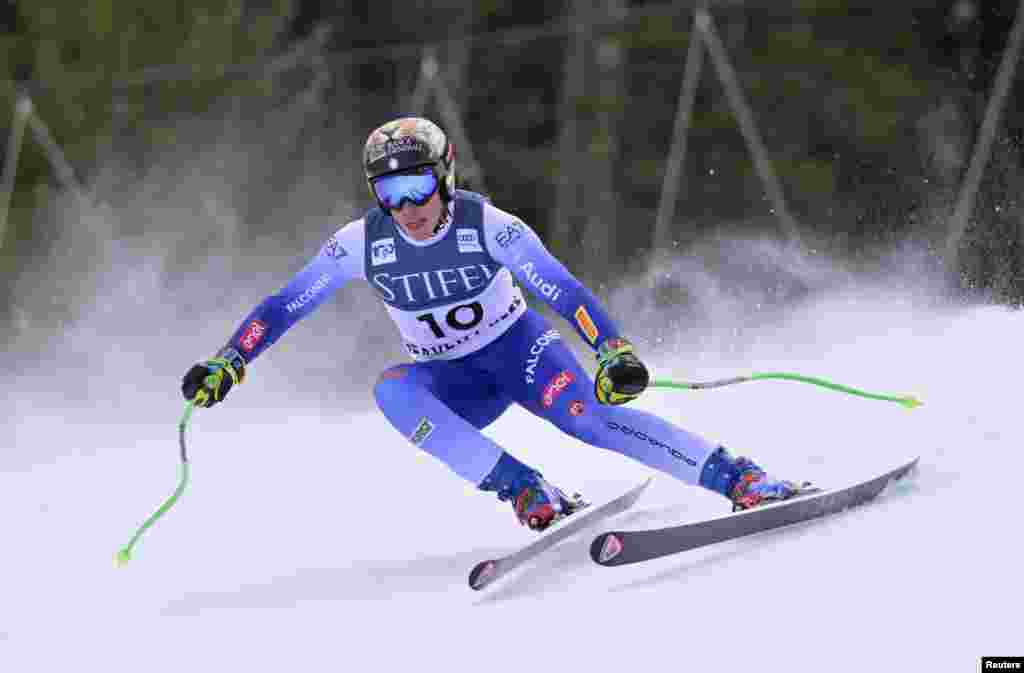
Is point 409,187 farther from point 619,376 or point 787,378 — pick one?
point 787,378

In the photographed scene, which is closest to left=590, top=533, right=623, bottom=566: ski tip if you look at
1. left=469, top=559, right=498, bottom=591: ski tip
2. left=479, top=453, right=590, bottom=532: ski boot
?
left=469, top=559, right=498, bottom=591: ski tip

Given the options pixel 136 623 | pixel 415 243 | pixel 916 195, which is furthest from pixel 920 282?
pixel 136 623

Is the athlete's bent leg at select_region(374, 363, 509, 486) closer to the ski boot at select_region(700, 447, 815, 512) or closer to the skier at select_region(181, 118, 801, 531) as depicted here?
the skier at select_region(181, 118, 801, 531)

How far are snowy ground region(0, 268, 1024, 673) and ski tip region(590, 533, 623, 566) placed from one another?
11 cm

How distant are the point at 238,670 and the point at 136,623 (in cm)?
86

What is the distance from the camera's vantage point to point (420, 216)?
15.1ft

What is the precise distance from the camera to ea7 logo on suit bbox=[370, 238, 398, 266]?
4.73 m

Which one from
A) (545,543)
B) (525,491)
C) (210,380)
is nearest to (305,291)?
(210,380)

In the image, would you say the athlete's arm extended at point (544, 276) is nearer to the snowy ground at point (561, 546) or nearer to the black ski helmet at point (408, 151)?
the black ski helmet at point (408, 151)

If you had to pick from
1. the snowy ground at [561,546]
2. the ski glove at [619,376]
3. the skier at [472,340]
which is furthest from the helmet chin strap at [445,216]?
the snowy ground at [561,546]

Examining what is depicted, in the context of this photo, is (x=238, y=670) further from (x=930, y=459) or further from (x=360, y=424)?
(x=360, y=424)

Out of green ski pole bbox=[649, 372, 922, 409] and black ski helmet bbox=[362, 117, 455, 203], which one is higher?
black ski helmet bbox=[362, 117, 455, 203]

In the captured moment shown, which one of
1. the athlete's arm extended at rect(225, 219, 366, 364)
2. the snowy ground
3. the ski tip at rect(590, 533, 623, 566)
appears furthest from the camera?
the athlete's arm extended at rect(225, 219, 366, 364)

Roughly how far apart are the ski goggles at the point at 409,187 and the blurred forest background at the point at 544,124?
3797mm
